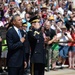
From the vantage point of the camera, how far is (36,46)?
26.9 ft

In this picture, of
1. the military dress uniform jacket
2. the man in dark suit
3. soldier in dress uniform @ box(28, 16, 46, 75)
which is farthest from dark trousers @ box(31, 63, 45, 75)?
the man in dark suit

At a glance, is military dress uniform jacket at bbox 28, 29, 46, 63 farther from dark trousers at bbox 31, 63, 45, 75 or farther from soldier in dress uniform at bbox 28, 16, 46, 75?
dark trousers at bbox 31, 63, 45, 75

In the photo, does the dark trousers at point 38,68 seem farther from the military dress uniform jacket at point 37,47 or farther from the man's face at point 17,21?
the man's face at point 17,21

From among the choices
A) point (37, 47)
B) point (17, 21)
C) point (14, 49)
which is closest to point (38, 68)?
point (37, 47)

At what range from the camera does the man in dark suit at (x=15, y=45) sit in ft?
23.6

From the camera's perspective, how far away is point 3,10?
14.5m

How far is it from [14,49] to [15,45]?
11 centimetres

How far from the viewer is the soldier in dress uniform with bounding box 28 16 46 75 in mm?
8094

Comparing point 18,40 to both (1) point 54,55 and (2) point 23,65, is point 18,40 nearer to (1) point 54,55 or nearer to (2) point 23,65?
(2) point 23,65

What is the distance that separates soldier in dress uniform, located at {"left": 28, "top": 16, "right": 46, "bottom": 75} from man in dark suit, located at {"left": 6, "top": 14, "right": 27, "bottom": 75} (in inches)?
29.7

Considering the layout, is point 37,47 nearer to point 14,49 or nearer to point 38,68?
point 38,68

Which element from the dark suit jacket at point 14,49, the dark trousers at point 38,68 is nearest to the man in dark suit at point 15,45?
the dark suit jacket at point 14,49

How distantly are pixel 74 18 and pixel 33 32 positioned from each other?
5.94 m

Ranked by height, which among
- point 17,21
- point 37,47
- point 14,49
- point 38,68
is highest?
point 17,21
